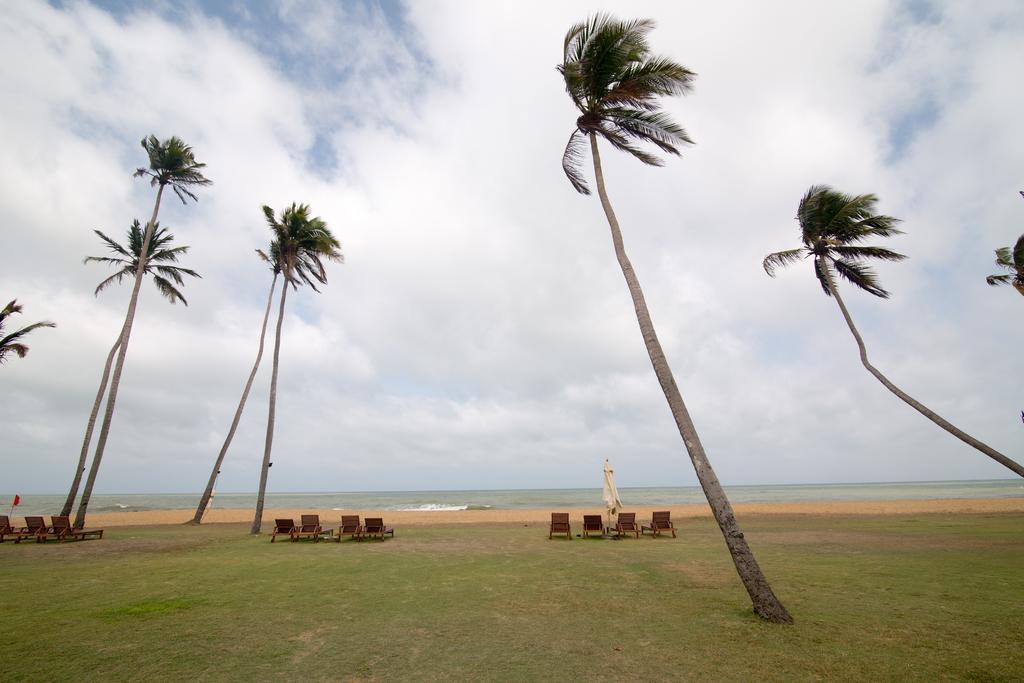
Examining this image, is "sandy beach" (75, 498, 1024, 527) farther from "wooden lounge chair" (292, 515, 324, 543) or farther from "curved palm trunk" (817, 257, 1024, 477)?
"curved palm trunk" (817, 257, 1024, 477)

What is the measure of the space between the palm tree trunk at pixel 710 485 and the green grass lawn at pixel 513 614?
0.36m

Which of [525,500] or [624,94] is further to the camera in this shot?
[525,500]

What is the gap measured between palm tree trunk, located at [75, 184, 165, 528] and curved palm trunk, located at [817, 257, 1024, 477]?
29.3 m

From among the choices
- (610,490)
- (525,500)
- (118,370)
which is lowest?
(525,500)

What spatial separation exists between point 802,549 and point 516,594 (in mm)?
9351

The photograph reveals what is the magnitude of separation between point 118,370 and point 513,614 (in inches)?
855

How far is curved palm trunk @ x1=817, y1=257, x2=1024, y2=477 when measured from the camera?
13578 millimetres

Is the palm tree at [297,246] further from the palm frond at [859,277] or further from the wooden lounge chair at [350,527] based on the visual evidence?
the palm frond at [859,277]

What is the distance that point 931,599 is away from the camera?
8.02 metres

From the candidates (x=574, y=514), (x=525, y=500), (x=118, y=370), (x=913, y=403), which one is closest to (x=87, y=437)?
(x=118, y=370)

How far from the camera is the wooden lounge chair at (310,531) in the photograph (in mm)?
17188

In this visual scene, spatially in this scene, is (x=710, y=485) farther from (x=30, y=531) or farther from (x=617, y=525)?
(x=30, y=531)

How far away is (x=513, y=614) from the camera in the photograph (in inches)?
307

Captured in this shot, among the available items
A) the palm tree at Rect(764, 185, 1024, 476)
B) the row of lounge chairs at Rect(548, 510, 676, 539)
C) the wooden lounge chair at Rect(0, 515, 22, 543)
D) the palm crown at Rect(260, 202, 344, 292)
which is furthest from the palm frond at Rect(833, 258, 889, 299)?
the wooden lounge chair at Rect(0, 515, 22, 543)
